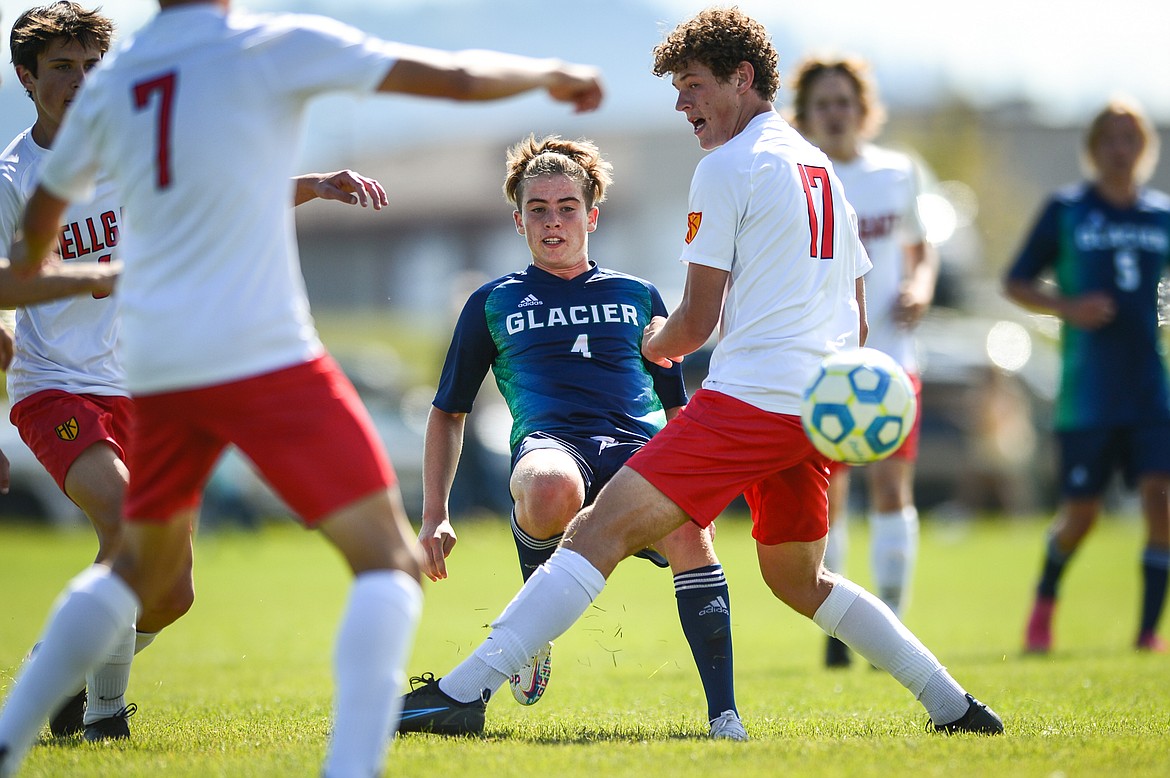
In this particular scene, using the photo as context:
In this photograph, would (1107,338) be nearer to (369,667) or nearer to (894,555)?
(894,555)

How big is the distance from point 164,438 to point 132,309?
39cm

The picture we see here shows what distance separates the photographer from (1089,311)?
8.46 m

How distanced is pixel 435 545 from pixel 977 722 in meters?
2.19

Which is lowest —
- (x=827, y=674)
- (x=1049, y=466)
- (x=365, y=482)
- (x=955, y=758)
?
(x=1049, y=466)

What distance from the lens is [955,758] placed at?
4.16m

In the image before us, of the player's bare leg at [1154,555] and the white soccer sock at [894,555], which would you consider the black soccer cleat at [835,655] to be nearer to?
the white soccer sock at [894,555]

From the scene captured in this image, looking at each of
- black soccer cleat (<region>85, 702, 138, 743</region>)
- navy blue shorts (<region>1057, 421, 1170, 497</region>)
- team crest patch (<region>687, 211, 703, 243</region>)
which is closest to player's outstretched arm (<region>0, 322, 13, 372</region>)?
black soccer cleat (<region>85, 702, 138, 743</region>)

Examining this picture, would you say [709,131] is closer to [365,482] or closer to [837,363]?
[837,363]

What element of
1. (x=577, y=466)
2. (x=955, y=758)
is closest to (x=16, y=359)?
(x=577, y=466)

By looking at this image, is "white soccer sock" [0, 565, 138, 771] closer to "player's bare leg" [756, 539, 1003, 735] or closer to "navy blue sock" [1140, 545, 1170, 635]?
"player's bare leg" [756, 539, 1003, 735]

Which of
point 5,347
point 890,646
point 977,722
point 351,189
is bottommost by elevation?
point 977,722

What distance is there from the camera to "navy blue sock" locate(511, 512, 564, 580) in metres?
5.29

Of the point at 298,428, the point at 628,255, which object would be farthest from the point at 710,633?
the point at 628,255

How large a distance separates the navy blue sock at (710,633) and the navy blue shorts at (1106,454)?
455 cm
